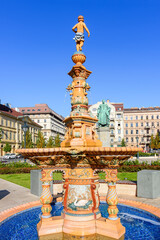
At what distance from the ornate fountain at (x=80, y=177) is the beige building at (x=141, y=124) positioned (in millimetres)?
68627

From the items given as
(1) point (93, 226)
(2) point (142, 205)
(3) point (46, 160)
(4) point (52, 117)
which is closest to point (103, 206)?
(2) point (142, 205)

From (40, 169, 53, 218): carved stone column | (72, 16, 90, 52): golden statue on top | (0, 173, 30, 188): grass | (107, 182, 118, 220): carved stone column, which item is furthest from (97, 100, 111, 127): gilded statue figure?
(107, 182, 118, 220): carved stone column

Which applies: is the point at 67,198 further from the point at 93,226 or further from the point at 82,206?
the point at 93,226

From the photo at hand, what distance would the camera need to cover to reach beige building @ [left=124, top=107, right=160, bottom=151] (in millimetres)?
73062

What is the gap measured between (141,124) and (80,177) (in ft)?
233

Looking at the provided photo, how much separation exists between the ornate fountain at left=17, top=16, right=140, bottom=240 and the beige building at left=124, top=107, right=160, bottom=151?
225ft

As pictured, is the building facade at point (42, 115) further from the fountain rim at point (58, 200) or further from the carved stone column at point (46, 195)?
the carved stone column at point (46, 195)

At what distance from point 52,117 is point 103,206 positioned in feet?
253

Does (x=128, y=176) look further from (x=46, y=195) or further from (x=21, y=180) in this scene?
(x=46, y=195)

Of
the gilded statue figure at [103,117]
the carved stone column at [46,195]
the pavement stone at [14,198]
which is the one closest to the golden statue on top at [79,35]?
the carved stone column at [46,195]

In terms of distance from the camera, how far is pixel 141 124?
73688mm

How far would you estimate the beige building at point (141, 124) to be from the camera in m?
73.1

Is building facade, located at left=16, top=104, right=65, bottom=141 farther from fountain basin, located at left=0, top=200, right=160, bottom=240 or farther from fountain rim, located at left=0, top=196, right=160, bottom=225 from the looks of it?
fountain basin, located at left=0, top=200, right=160, bottom=240

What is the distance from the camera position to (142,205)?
8383 mm
